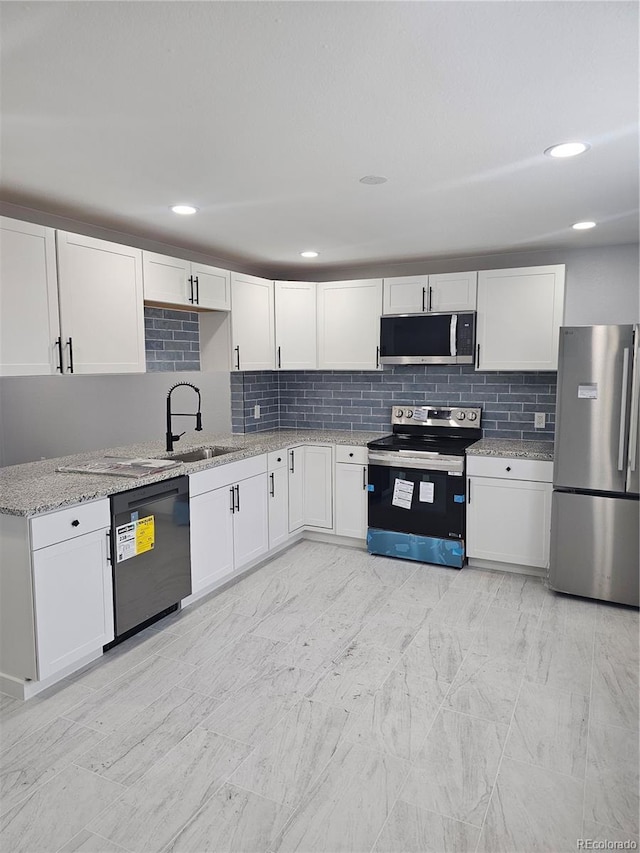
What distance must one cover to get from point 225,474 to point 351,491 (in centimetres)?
122

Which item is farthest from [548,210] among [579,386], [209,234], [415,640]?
[415,640]

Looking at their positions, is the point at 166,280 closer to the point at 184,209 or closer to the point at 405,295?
the point at 184,209

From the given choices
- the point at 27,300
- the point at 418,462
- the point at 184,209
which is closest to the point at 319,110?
the point at 184,209

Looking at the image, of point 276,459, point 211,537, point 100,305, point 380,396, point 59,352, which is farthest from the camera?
point 380,396

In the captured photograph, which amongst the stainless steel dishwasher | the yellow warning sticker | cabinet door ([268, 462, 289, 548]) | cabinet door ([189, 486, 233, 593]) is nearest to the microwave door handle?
cabinet door ([268, 462, 289, 548])

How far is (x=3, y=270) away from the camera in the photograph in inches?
106

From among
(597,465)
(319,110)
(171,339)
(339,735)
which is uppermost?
(319,110)

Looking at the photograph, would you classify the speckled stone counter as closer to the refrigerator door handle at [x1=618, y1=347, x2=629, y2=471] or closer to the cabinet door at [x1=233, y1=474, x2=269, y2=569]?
the refrigerator door handle at [x1=618, y1=347, x2=629, y2=471]

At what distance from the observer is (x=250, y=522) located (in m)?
3.99

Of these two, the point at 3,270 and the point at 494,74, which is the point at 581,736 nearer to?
the point at 494,74

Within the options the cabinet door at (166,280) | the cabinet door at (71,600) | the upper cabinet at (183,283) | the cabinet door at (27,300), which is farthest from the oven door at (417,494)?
the cabinet door at (27,300)

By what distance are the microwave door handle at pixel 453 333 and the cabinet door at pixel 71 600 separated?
277 cm

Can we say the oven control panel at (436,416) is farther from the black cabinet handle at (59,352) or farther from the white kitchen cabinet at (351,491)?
the black cabinet handle at (59,352)

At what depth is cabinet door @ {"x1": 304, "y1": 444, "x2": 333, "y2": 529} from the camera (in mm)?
4594
